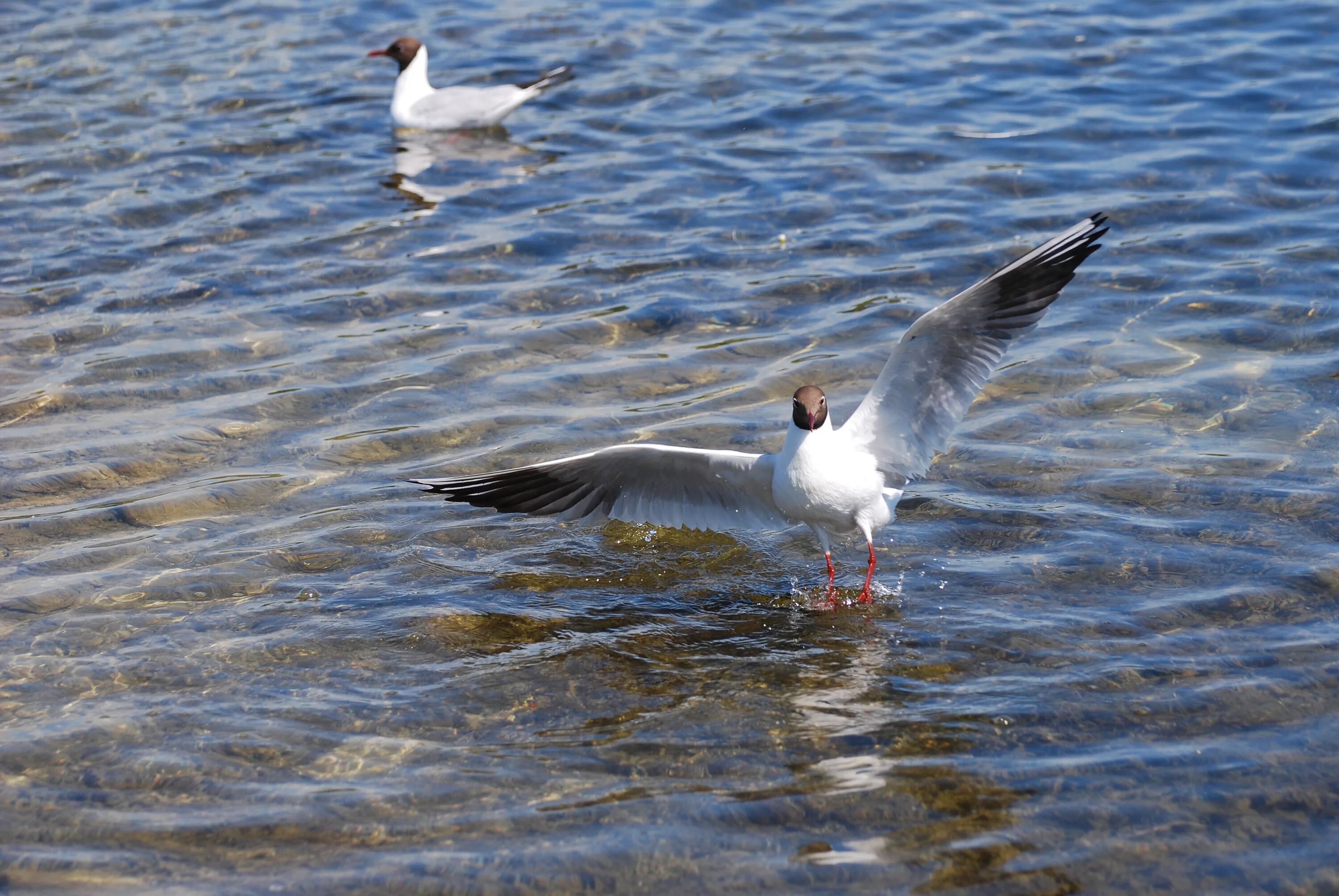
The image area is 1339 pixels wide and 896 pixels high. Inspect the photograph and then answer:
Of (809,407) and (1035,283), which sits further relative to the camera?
(1035,283)

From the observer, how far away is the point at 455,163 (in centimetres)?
1362

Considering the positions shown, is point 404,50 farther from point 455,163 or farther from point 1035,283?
point 1035,283

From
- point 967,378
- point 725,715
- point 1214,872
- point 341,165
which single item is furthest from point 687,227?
point 1214,872

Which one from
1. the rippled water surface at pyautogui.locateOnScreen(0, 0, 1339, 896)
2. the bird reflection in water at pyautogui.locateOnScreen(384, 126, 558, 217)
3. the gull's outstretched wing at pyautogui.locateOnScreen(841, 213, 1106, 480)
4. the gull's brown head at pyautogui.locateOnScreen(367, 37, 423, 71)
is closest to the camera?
the rippled water surface at pyautogui.locateOnScreen(0, 0, 1339, 896)

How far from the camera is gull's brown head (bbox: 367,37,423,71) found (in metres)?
15.0

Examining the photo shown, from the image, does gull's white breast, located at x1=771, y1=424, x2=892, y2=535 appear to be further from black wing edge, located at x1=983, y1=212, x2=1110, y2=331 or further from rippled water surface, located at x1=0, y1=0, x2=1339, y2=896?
black wing edge, located at x1=983, y1=212, x2=1110, y2=331

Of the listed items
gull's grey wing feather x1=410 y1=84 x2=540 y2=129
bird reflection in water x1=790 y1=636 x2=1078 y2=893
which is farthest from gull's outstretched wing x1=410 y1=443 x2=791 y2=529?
gull's grey wing feather x1=410 y1=84 x2=540 y2=129

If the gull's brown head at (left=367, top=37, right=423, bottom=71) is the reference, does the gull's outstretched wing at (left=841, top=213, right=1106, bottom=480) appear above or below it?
below

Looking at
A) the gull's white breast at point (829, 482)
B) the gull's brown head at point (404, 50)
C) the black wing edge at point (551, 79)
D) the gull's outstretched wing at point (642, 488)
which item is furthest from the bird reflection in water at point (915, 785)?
the gull's brown head at point (404, 50)

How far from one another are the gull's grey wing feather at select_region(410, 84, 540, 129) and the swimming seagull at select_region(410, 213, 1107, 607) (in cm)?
790

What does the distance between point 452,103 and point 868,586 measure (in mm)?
9048

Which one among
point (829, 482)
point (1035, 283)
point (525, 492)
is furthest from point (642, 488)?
point (1035, 283)

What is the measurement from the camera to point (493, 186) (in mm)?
12805

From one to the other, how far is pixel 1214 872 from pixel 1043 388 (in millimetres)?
4480
